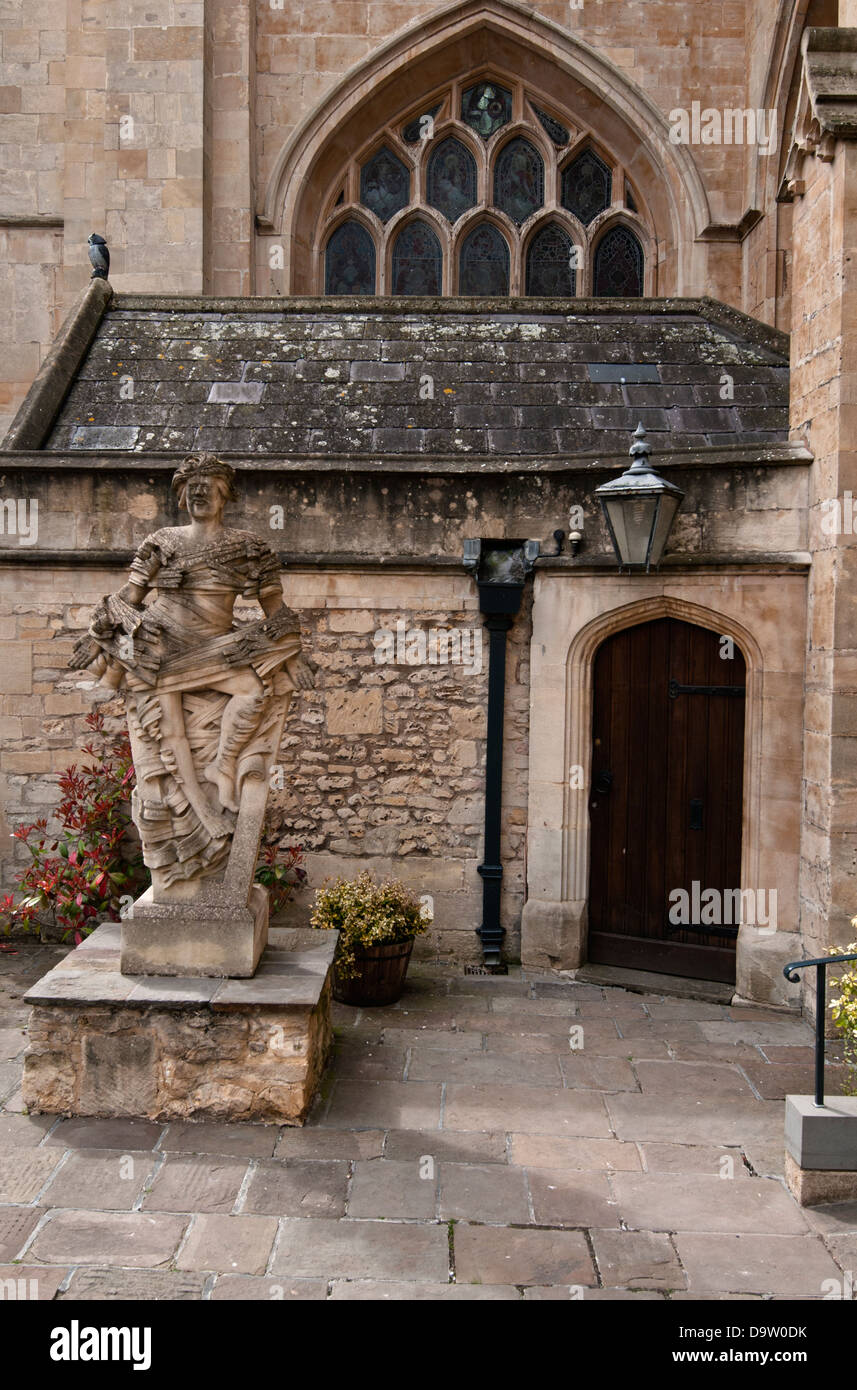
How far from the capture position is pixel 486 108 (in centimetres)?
1267

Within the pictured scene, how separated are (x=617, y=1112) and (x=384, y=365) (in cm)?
558

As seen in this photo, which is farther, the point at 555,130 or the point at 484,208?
the point at 555,130

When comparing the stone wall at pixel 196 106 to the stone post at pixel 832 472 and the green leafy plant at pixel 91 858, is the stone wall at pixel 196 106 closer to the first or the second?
the stone post at pixel 832 472

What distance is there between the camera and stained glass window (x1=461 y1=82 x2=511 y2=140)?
12672mm

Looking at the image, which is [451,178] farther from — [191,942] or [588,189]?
[191,942]

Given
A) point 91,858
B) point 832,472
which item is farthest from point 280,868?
point 832,472

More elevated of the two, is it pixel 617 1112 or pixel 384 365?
pixel 384 365

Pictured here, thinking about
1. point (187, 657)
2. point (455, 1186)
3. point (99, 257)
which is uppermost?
point (99, 257)

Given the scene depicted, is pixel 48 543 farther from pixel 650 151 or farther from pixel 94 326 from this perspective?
pixel 650 151

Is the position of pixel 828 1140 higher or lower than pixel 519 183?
lower

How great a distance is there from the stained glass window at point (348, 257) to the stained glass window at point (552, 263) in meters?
1.79

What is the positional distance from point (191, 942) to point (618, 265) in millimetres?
9917

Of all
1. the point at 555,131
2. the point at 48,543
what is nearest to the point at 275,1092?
the point at 48,543

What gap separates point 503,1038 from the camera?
6.29 metres
